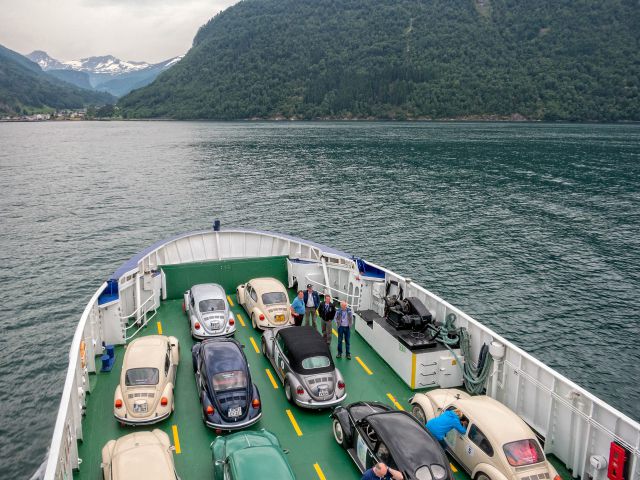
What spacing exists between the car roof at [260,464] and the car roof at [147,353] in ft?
13.1

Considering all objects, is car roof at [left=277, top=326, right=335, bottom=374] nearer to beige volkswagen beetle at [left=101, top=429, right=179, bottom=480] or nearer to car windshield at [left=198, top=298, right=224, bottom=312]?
car windshield at [left=198, top=298, right=224, bottom=312]

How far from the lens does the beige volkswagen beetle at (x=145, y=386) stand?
1049cm

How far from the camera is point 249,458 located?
8016 millimetres

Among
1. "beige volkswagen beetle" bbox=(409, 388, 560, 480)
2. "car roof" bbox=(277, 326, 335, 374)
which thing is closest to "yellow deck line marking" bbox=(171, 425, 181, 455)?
"car roof" bbox=(277, 326, 335, 374)

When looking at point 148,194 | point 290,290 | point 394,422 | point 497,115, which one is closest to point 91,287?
point 290,290

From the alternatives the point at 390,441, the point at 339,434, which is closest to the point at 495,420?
the point at 390,441

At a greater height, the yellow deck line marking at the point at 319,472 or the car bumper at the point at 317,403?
the car bumper at the point at 317,403

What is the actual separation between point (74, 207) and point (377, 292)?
45299mm

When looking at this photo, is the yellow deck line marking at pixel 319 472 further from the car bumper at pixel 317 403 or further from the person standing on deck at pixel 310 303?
the person standing on deck at pixel 310 303

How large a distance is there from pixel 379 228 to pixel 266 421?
34.8 metres

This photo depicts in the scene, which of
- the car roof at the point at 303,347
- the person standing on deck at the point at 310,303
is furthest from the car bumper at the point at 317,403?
the person standing on deck at the point at 310,303

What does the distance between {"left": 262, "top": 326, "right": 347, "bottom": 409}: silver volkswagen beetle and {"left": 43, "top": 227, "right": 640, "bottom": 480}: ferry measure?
40 cm

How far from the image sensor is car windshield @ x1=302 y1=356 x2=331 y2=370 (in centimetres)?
1147

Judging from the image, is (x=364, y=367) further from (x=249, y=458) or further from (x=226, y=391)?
(x=249, y=458)
